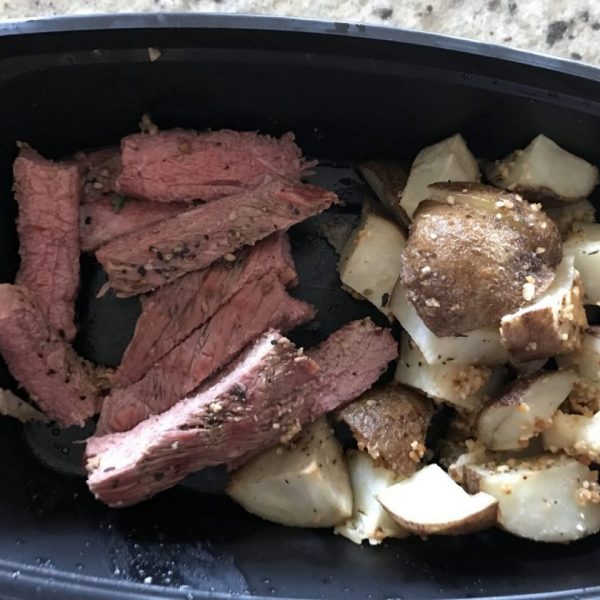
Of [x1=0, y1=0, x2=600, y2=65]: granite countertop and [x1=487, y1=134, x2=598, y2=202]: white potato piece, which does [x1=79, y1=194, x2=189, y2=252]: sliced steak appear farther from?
[x1=487, y1=134, x2=598, y2=202]: white potato piece

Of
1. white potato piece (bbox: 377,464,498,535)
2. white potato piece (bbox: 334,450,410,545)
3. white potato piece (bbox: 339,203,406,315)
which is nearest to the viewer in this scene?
white potato piece (bbox: 377,464,498,535)

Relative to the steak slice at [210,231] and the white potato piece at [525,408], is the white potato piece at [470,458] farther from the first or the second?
the steak slice at [210,231]

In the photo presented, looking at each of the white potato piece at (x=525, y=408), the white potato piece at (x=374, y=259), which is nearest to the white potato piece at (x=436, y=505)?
the white potato piece at (x=525, y=408)

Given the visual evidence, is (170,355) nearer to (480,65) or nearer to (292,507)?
(292,507)

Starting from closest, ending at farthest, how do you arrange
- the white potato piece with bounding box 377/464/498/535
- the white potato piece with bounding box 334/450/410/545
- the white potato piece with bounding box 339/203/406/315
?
the white potato piece with bounding box 377/464/498/535
the white potato piece with bounding box 334/450/410/545
the white potato piece with bounding box 339/203/406/315

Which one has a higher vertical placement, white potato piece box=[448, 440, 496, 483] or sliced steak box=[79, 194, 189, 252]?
sliced steak box=[79, 194, 189, 252]

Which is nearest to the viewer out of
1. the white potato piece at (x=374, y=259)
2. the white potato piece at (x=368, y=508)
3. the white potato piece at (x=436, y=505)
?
the white potato piece at (x=436, y=505)

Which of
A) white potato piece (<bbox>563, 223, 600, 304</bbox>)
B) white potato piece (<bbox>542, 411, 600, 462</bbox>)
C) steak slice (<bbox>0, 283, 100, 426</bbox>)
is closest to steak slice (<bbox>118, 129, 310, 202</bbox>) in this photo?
steak slice (<bbox>0, 283, 100, 426</bbox>)
